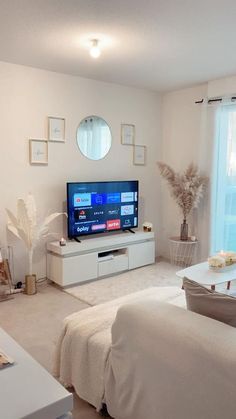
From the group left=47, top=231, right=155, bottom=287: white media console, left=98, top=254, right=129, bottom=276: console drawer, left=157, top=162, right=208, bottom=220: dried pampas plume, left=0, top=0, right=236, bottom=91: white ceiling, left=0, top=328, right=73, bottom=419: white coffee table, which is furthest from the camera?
left=157, top=162, right=208, bottom=220: dried pampas plume

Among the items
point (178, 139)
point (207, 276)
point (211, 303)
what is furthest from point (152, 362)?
point (178, 139)

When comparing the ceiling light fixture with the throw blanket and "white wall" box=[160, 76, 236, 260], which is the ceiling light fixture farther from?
the throw blanket

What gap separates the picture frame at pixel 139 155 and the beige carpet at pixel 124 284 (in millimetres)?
1546

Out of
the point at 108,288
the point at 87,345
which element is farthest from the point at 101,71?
the point at 87,345

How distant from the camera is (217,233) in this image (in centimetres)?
456

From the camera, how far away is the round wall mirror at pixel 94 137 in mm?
4348

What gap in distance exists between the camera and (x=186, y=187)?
14.8 feet

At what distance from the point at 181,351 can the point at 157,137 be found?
4.21 m

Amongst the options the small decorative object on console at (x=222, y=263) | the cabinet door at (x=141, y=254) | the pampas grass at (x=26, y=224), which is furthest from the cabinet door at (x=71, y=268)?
the small decorative object on console at (x=222, y=263)

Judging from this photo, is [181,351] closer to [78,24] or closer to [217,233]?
[78,24]

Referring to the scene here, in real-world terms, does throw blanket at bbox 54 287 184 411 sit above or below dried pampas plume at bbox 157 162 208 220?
below

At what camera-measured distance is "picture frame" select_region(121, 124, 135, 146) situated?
4764 mm

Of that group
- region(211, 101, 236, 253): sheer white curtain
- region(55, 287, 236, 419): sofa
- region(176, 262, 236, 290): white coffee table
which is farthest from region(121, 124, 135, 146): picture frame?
region(55, 287, 236, 419): sofa

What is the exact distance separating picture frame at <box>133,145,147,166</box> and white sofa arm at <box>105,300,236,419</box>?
3.46 metres
